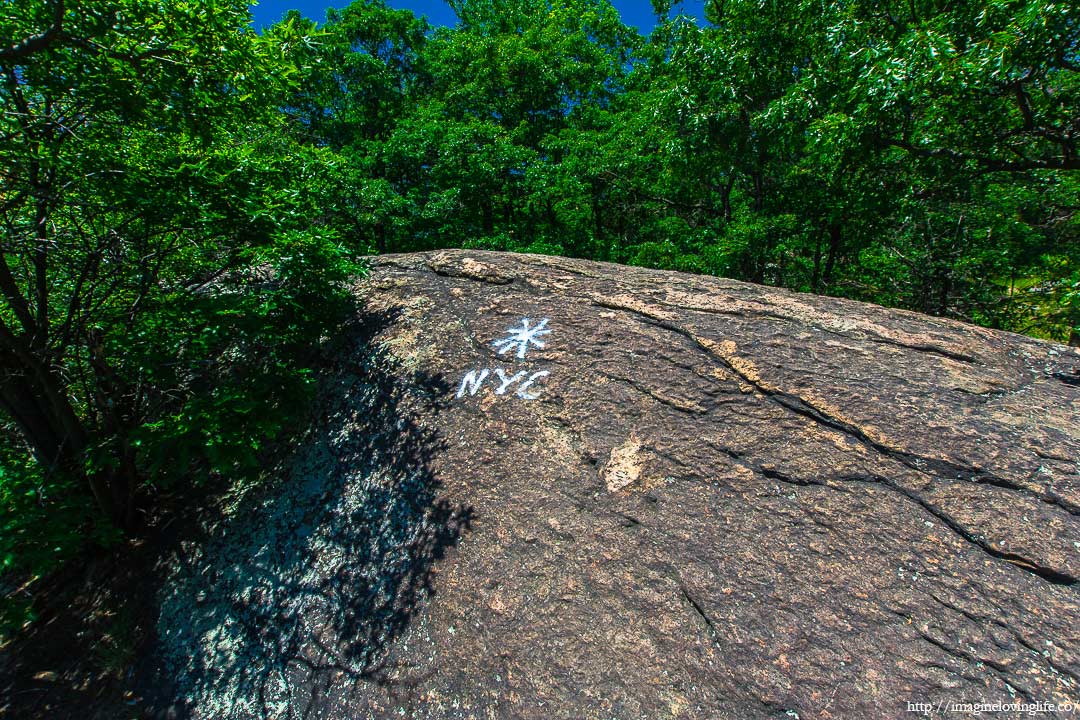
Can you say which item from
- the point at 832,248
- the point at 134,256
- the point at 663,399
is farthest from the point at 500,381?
the point at 832,248

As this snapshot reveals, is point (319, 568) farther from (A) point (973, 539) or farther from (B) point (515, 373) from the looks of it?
(A) point (973, 539)

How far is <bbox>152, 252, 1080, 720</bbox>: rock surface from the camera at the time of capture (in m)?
2.09

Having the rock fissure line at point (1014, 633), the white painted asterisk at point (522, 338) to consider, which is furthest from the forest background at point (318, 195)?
the rock fissure line at point (1014, 633)

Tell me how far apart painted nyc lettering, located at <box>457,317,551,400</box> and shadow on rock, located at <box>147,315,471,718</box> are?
22cm

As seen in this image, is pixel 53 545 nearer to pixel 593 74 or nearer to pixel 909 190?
pixel 909 190

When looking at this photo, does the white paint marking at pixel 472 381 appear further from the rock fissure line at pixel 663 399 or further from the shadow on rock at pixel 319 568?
the rock fissure line at pixel 663 399

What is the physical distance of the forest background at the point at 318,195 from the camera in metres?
2.88

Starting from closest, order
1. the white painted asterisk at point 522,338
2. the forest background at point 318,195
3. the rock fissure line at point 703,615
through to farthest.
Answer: the rock fissure line at point 703,615
the forest background at point 318,195
the white painted asterisk at point 522,338

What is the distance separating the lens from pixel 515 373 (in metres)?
3.53

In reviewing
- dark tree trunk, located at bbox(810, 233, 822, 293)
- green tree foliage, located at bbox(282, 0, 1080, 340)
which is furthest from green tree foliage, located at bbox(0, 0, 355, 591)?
dark tree trunk, located at bbox(810, 233, 822, 293)

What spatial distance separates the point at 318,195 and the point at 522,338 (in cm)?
219

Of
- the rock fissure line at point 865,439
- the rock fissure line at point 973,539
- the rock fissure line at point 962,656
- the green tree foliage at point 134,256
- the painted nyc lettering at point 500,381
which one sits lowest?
the rock fissure line at point 962,656

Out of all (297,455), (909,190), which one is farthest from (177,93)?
(909,190)

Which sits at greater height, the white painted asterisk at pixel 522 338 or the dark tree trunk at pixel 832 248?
the white painted asterisk at pixel 522 338
